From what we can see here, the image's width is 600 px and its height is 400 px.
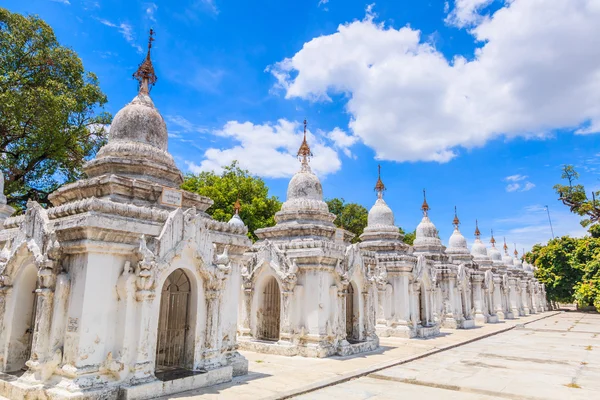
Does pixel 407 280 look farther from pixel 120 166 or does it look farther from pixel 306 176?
pixel 120 166

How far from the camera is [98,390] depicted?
307 inches

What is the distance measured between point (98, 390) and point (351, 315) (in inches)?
408

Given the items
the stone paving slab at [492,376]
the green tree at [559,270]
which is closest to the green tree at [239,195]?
the stone paving slab at [492,376]

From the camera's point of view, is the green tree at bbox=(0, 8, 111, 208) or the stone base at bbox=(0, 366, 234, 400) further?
the green tree at bbox=(0, 8, 111, 208)

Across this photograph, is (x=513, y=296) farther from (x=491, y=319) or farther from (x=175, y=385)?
(x=175, y=385)

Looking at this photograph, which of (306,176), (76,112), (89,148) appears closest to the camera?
(306,176)

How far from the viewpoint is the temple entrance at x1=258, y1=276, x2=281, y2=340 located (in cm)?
1579

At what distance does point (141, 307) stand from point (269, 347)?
22.7 feet

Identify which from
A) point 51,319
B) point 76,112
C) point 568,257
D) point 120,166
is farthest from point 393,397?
point 568,257

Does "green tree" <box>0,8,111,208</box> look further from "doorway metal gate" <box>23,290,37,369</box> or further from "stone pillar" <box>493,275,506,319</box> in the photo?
"stone pillar" <box>493,275,506,319</box>

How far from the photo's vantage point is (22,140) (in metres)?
20.1

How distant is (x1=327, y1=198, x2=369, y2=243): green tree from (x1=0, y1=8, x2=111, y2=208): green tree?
30.5 meters

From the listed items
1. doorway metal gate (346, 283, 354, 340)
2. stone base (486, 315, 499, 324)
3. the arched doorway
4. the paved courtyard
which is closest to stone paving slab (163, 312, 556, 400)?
the paved courtyard

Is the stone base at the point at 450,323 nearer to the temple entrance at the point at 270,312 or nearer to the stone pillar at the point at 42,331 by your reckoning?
the temple entrance at the point at 270,312
